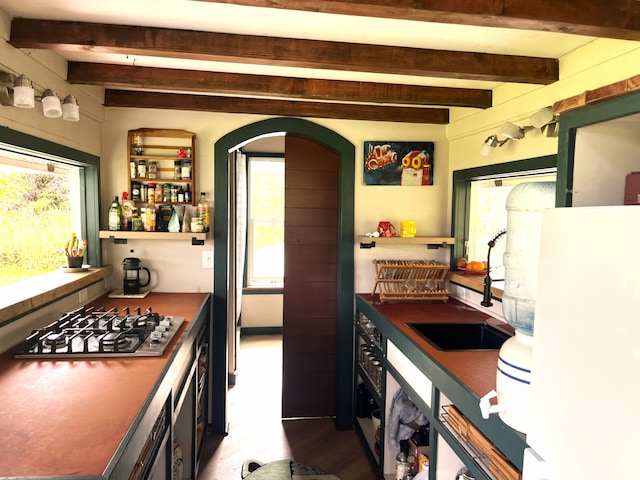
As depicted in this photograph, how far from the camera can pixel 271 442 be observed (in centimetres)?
306

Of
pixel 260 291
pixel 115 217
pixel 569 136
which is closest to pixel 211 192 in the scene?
pixel 115 217

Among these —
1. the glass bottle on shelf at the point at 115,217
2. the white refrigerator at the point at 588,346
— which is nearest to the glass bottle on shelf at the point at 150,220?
the glass bottle on shelf at the point at 115,217

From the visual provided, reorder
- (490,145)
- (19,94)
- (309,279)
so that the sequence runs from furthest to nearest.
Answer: (309,279)
(490,145)
(19,94)

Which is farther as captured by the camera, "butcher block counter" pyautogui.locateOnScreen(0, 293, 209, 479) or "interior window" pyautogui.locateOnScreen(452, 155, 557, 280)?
"interior window" pyautogui.locateOnScreen(452, 155, 557, 280)

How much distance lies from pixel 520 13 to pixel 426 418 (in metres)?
1.89

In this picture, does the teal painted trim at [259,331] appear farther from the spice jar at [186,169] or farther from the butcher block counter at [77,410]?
the butcher block counter at [77,410]

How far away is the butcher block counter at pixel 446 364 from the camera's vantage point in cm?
139

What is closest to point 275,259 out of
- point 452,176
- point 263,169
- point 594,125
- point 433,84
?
point 263,169

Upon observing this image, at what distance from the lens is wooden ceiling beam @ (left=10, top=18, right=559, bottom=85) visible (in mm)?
1805

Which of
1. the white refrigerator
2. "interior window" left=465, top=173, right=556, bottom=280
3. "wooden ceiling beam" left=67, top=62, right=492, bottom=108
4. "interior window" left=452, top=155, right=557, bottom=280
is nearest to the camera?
the white refrigerator

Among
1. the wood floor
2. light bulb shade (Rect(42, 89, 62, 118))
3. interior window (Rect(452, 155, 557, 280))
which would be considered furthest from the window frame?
light bulb shade (Rect(42, 89, 62, 118))

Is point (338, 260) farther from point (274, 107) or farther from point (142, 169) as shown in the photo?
point (142, 169)

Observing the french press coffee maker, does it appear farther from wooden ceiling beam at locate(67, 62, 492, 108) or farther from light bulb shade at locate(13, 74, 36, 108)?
light bulb shade at locate(13, 74, 36, 108)

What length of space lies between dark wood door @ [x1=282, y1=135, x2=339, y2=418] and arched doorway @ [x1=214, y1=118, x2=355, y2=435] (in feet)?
0.33
